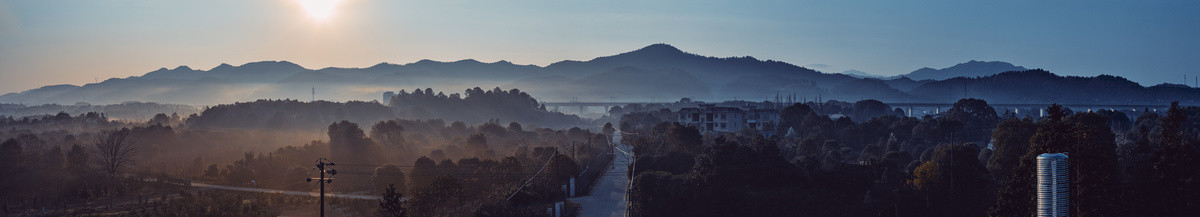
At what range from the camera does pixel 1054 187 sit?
35.7ft

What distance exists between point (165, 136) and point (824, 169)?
163 feet

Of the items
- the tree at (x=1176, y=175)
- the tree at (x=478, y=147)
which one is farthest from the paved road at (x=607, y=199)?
the tree at (x=1176, y=175)

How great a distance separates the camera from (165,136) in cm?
6103

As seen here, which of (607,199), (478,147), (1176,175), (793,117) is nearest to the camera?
(1176,175)

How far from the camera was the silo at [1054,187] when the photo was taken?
10773mm

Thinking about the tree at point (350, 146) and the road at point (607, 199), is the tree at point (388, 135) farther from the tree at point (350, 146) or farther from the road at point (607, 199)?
the road at point (607, 199)

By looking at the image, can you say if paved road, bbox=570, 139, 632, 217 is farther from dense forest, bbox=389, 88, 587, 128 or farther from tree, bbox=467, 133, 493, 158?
dense forest, bbox=389, 88, 587, 128

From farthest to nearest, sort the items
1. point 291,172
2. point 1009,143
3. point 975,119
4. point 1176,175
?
point 975,119 < point 291,172 < point 1009,143 < point 1176,175

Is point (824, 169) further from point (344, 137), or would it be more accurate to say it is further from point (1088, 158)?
point (344, 137)

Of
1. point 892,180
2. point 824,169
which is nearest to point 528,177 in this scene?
point 824,169

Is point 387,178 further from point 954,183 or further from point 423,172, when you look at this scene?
point 954,183

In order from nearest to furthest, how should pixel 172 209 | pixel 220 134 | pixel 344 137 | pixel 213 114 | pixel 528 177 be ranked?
pixel 172 209, pixel 528 177, pixel 344 137, pixel 220 134, pixel 213 114

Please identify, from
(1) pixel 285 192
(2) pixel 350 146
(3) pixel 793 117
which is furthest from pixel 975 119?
(1) pixel 285 192

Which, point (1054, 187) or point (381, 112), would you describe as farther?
point (381, 112)
